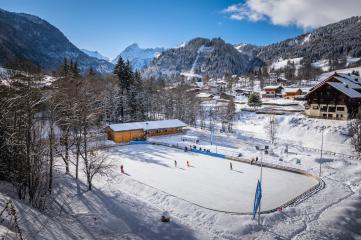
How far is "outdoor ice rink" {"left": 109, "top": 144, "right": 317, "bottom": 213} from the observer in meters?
23.5

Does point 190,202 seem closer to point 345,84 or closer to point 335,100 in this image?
point 335,100

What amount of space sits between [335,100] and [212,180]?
39848 mm

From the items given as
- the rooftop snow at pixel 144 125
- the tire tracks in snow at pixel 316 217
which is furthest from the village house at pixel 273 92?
the tire tracks in snow at pixel 316 217

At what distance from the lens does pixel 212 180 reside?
28500mm

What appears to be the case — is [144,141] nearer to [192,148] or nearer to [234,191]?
[192,148]

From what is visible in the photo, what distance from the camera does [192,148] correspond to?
4325 cm

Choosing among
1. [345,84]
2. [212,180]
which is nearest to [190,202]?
[212,180]

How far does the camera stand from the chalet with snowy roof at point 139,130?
158 ft

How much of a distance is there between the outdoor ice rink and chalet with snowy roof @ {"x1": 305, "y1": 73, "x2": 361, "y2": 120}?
30570 millimetres

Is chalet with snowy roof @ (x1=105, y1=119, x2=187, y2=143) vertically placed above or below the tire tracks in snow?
above

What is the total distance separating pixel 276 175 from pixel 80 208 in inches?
850

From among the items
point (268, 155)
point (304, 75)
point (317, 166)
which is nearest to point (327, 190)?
point (317, 166)

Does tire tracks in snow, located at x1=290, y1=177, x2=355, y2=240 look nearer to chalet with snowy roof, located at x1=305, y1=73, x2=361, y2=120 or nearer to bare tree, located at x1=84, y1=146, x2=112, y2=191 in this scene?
bare tree, located at x1=84, y1=146, x2=112, y2=191

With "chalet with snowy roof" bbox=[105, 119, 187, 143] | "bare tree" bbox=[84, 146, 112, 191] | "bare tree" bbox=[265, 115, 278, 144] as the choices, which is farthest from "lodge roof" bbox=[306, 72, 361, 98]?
"bare tree" bbox=[84, 146, 112, 191]
